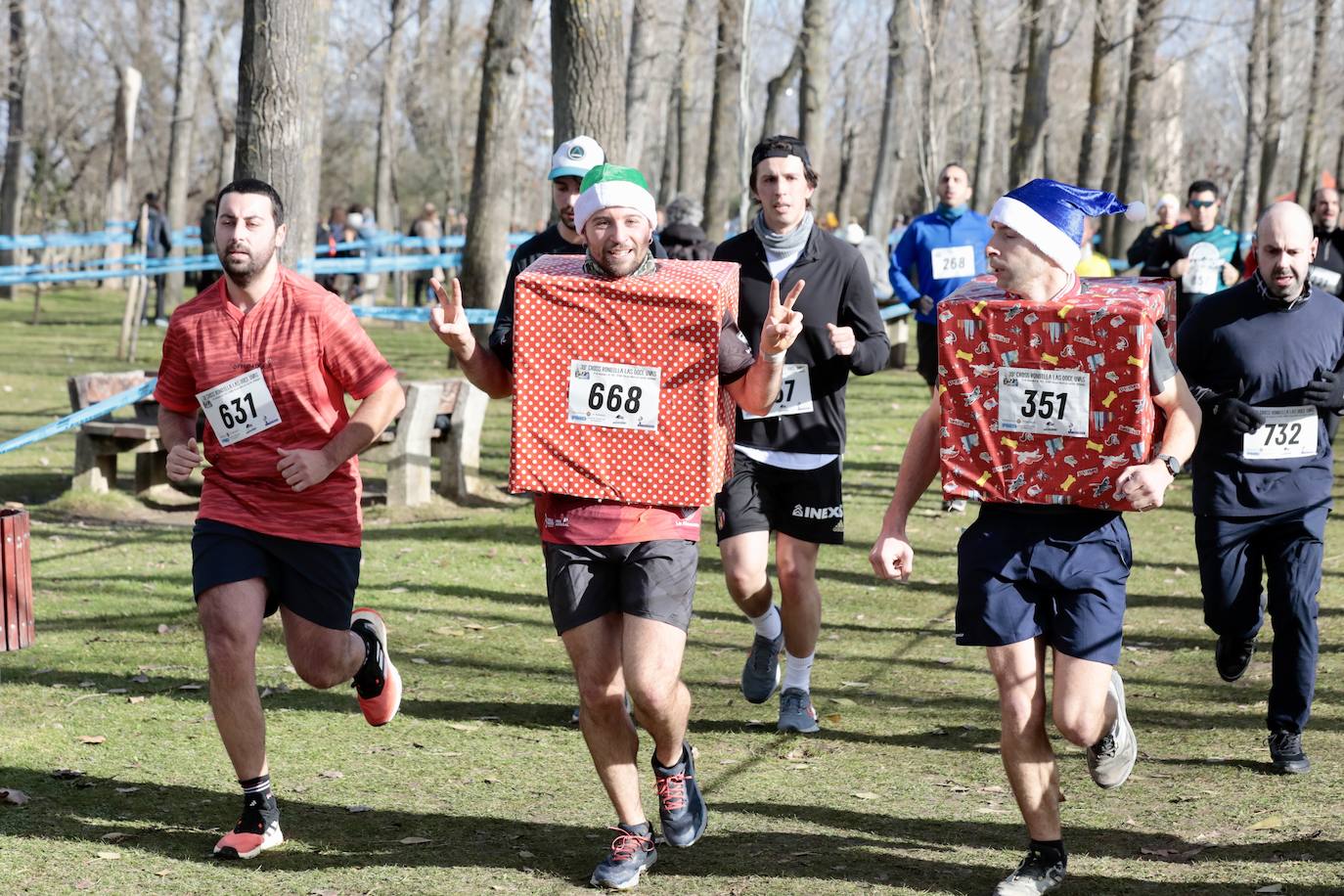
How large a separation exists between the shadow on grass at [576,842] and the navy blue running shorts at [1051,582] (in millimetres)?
771

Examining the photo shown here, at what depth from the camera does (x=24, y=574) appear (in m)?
5.59

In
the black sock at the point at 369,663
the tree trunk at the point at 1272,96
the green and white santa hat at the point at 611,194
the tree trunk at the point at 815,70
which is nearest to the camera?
the green and white santa hat at the point at 611,194

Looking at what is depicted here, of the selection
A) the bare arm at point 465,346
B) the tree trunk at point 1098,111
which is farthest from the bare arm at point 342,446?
the tree trunk at point 1098,111

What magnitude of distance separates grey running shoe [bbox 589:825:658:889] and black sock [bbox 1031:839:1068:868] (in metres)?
1.12

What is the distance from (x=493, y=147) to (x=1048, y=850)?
14.0 metres

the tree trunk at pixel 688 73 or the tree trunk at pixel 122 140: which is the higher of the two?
the tree trunk at pixel 688 73

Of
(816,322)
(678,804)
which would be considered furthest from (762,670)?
(678,804)

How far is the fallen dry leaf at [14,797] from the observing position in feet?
18.8

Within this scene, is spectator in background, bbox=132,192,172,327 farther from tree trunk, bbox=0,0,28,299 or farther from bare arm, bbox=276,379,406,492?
bare arm, bbox=276,379,406,492

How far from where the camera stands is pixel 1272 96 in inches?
1351

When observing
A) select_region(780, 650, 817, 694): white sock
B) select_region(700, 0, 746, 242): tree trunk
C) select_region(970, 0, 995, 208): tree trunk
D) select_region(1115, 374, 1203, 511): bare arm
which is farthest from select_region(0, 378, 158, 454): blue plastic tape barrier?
select_region(970, 0, 995, 208): tree trunk

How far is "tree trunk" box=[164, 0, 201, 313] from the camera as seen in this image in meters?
30.4

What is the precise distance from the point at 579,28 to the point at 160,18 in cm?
3835

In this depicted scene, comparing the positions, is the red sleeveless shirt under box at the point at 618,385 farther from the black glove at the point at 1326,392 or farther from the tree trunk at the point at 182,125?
the tree trunk at the point at 182,125
